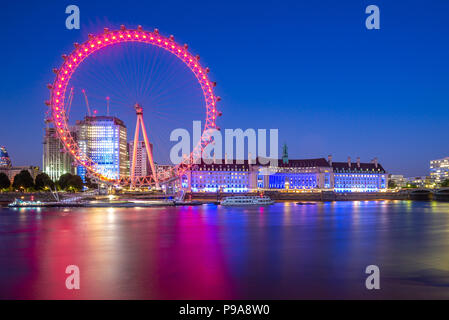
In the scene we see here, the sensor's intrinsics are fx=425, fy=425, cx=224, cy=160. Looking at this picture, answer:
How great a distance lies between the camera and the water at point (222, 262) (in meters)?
11.8

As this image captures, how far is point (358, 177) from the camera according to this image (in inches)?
4498

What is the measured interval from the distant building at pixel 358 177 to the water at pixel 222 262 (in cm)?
8787

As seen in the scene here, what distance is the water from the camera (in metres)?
11.8

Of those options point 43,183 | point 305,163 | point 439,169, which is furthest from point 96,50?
point 439,169

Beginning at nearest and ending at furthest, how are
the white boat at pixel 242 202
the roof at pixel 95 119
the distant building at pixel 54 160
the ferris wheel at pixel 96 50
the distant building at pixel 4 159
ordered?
the ferris wheel at pixel 96 50 → the white boat at pixel 242 202 → the roof at pixel 95 119 → the distant building at pixel 54 160 → the distant building at pixel 4 159

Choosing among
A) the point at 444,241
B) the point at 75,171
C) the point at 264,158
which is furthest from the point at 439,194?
the point at 75,171

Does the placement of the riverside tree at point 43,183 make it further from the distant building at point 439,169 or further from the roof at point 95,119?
the distant building at point 439,169

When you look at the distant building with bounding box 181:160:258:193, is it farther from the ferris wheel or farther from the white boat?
the ferris wheel

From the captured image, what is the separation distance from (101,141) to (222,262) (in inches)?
5105

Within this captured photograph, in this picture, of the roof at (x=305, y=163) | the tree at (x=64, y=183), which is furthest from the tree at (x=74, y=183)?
→ the roof at (x=305, y=163)

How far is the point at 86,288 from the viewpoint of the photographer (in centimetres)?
1220

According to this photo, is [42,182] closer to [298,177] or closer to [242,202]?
[242,202]

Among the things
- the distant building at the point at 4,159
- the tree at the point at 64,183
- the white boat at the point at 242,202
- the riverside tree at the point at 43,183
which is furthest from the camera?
the distant building at the point at 4,159
